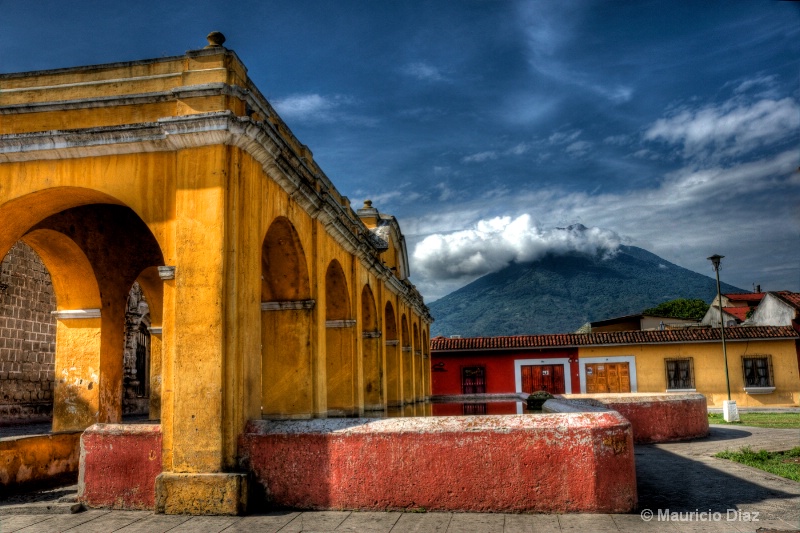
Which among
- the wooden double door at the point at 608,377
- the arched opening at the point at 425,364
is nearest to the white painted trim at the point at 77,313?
the arched opening at the point at 425,364

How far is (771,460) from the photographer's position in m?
9.41

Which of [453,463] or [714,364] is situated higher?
[714,364]

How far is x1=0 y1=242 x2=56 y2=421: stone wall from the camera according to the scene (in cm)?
1386

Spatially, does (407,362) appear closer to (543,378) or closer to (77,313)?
(543,378)

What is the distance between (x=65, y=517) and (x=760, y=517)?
6.32m

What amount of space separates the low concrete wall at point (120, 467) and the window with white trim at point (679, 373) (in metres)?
25.6

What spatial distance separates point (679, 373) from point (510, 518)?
24.8 metres

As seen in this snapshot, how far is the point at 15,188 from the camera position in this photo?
731cm

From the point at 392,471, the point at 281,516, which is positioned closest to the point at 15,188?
the point at 281,516

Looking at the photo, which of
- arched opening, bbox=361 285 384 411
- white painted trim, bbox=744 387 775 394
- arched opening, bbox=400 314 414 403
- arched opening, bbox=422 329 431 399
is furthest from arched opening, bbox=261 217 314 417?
white painted trim, bbox=744 387 775 394

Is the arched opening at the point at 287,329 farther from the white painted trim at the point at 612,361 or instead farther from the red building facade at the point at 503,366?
the white painted trim at the point at 612,361

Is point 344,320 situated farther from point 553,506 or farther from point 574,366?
point 574,366

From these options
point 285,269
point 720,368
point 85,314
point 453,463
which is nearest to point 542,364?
point 720,368

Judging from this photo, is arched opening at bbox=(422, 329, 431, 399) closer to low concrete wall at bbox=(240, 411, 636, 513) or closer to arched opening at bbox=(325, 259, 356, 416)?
arched opening at bbox=(325, 259, 356, 416)
